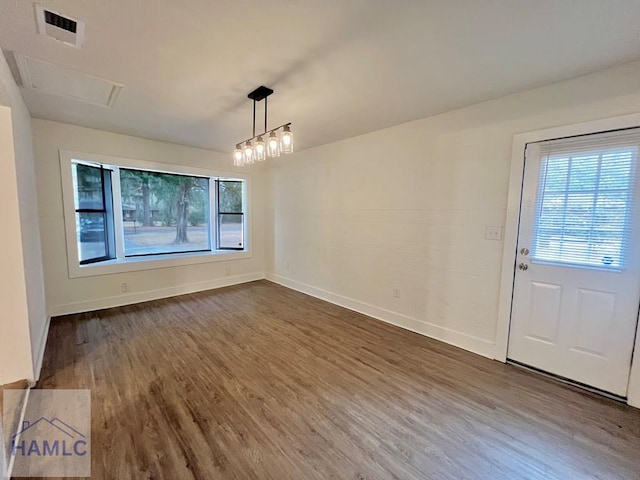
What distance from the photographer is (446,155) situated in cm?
285

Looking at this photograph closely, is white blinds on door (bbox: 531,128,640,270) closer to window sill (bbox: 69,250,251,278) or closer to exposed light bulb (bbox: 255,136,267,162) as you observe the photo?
exposed light bulb (bbox: 255,136,267,162)

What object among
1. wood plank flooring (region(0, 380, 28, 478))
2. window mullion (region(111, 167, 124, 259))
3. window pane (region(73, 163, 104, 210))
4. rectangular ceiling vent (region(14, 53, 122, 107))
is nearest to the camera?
wood plank flooring (region(0, 380, 28, 478))

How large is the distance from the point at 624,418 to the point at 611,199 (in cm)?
154

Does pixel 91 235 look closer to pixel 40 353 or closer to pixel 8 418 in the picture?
pixel 40 353

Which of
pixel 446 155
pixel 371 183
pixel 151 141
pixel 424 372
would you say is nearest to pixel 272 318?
pixel 424 372

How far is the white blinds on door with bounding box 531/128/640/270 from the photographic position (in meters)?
1.96

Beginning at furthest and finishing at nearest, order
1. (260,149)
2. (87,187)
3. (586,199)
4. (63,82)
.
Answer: (87,187) → (260,149) → (63,82) → (586,199)

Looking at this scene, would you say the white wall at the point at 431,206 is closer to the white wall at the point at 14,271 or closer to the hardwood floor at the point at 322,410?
the hardwood floor at the point at 322,410

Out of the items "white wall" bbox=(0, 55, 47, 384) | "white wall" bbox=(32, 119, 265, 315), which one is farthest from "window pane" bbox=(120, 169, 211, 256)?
"white wall" bbox=(0, 55, 47, 384)

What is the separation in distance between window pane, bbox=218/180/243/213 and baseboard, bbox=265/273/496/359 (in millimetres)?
1959

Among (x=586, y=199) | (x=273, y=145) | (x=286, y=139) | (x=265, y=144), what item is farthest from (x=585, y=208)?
(x=265, y=144)

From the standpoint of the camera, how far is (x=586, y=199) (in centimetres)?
211

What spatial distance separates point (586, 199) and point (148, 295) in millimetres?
5281

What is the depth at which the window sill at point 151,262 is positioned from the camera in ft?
11.8
